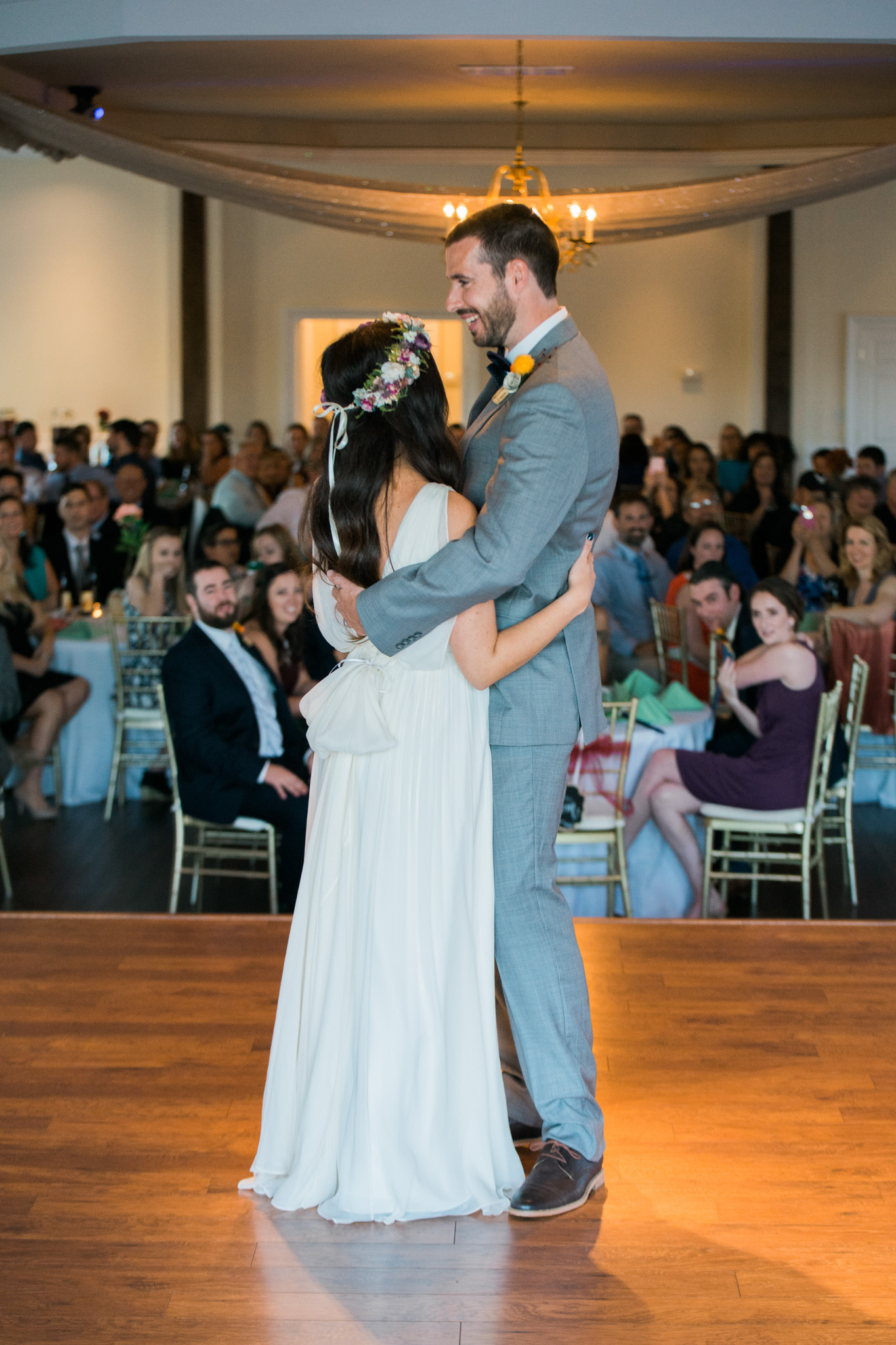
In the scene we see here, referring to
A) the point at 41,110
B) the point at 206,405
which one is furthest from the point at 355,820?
the point at 206,405

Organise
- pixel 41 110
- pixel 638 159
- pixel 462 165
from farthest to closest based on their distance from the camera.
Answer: pixel 462 165 → pixel 638 159 → pixel 41 110

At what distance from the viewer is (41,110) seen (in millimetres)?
5832

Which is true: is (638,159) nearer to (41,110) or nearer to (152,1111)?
(41,110)

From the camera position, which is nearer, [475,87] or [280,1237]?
[280,1237]

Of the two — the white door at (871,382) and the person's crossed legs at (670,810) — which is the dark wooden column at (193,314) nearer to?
the white door at (871,382)

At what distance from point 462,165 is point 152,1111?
11006mm

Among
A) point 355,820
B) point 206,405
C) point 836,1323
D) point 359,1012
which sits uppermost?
point 206,405

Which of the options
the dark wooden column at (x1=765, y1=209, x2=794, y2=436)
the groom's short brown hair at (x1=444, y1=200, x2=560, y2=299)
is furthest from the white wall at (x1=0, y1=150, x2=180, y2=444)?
the groom's short brown hair at (x1=444, y1=200, x2=560, y2=299)

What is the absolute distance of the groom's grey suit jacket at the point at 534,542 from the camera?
209cm

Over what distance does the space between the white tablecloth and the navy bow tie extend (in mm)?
4194

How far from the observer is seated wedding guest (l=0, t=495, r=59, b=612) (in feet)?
21.3

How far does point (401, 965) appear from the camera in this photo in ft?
7.20

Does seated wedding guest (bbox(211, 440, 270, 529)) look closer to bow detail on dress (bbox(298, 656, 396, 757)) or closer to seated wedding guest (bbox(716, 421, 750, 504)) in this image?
seated wedding guest (bbox(716, 421, 750, 504))

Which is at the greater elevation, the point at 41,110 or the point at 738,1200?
the point at 41,110
